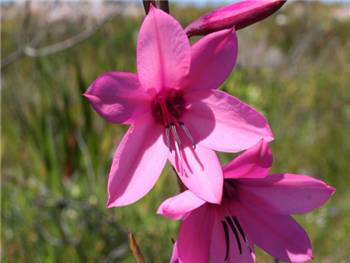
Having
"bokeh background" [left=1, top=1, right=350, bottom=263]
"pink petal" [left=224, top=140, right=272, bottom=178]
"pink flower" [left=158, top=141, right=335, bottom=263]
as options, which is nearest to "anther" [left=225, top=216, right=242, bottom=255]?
"pink flower" [left=158, top=141, right=335, bottom=263]

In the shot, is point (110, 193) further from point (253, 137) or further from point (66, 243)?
point (66, 243)

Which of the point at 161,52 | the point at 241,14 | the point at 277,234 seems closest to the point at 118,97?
the point at 161,52

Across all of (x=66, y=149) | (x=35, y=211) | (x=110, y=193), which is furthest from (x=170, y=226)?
(x=110, y=193)

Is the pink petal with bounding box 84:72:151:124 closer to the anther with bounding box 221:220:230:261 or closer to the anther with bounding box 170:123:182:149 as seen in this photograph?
the anther with bounding box 170:123:182:149

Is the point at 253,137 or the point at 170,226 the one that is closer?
the point at 253,137

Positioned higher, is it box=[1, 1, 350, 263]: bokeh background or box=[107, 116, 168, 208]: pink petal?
box=[107, 116, 168, 208]: pink petal

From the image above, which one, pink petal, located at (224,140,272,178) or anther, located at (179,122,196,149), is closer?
pink petal, located at (224,140,272,178)

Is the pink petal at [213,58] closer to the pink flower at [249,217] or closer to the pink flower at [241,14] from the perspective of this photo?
the pink flower at [241,14]
